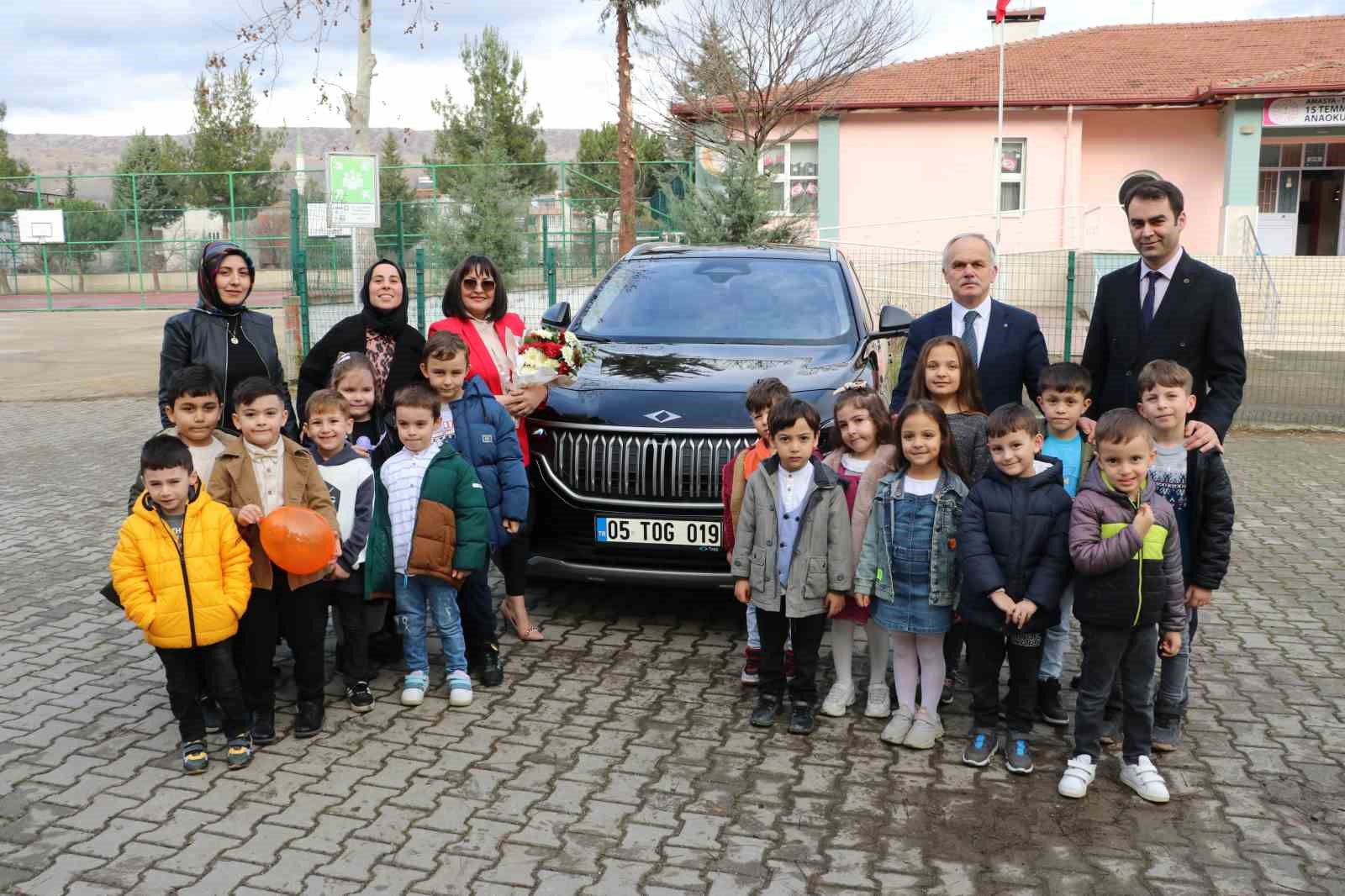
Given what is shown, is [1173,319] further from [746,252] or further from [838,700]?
[746,252]

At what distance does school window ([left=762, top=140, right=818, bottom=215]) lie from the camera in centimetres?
2370

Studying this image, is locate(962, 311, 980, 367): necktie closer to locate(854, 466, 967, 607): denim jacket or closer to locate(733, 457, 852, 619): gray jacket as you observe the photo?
locate(854, 466, 967, 607): denim jacket

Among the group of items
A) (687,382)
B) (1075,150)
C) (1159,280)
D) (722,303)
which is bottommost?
(687,382)

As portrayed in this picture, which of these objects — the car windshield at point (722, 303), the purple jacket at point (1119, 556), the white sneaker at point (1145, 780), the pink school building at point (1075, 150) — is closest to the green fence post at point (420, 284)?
the car windshield at point (722, 303)

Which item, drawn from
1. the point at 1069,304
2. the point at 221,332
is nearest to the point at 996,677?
the point at 221,332

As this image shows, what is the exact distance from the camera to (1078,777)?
152 inches

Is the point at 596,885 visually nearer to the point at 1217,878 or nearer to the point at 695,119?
the point at 1217,878

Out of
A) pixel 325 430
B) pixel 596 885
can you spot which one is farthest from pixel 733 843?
pixel 325 430

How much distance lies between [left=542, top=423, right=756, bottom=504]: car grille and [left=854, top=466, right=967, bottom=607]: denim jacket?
37.6 inches

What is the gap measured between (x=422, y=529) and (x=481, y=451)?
0.49 m

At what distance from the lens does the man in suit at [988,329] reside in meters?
4.75

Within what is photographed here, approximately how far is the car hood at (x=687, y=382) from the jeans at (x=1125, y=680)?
1.71m

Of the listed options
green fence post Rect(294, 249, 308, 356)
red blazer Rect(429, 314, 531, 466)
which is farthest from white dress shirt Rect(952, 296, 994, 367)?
green fence post Rect(294, 249, 308, 356)

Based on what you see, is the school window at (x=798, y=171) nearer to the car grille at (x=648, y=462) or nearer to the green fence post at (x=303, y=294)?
the green fence post at (x=303, y=294)
